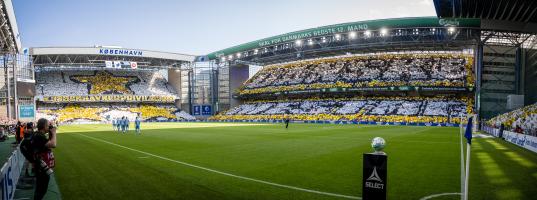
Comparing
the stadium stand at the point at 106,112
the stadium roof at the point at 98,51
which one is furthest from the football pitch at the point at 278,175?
the stadium roof at the point at 98,51

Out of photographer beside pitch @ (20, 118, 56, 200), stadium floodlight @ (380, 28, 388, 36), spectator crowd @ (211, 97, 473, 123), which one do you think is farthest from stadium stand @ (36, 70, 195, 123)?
photographer beside pitch @ (20, 118, 56, 200)

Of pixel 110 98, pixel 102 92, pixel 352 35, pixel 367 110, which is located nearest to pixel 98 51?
pixel 110 98

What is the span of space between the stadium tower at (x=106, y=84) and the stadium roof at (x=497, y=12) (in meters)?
56.4

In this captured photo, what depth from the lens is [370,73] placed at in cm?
6156

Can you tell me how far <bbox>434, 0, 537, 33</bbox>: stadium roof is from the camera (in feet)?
93.7

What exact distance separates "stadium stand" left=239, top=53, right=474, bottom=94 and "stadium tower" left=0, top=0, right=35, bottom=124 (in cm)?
4014

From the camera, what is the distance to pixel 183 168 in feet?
37.7

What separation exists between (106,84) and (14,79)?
40.8 m

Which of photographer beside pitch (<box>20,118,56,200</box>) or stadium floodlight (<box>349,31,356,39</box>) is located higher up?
stadium floodlight (<box>349,31,356,39</box>)

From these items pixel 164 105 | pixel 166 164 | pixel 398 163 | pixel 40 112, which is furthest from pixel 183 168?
pixel 164 105

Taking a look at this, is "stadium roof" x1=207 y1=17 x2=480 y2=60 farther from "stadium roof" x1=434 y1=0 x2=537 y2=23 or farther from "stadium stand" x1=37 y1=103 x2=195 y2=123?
"stadium stand" x1=37 y1=103 x2=195 y2=123

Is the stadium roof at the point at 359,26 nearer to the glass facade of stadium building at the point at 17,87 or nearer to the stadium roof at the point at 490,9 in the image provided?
the stadium roof at the point at 490,9

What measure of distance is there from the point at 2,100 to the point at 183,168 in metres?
42.9

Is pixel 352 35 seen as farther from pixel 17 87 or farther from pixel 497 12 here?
pixel 17 87
